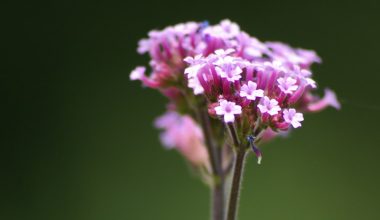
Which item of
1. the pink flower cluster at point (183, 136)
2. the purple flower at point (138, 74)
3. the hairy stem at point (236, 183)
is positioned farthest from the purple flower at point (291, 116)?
the pink flower cluster at point (183, 136)

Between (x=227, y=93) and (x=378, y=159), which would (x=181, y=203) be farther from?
(x=227, y=93)

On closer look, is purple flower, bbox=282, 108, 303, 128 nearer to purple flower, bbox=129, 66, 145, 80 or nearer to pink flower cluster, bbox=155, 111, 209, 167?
purple flower, bbox=129, 66, 145, 80

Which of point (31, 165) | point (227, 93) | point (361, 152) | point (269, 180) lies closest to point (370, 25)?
point (361, 152)

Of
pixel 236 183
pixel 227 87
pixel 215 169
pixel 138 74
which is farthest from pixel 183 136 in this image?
pixel 227 87

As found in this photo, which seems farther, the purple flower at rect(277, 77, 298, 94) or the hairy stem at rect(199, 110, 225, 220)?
the hairy stem at rect(199, 110, 225, 220)

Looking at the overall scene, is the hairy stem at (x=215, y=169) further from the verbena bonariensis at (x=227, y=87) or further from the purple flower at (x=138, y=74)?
the purple flower at (x=138, y=74)

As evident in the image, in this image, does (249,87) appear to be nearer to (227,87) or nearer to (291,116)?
(227,87)

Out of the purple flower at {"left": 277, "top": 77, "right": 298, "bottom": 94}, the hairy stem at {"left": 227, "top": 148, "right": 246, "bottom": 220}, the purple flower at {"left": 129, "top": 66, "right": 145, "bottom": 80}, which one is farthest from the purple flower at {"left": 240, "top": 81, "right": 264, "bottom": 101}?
the purple flower at {"left": 129, "top": 66, "right": 145, "bottom": 80}
